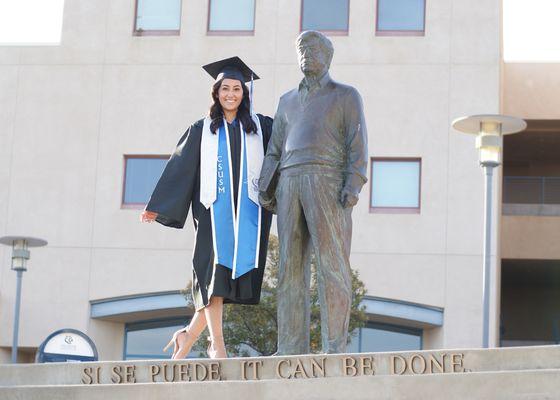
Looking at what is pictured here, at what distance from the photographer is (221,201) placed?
468 inches

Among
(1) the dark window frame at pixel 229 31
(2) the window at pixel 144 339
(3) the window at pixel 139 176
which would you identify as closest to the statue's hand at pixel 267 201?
(3) the window at pixel 139 176

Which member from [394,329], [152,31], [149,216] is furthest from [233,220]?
[152,31]

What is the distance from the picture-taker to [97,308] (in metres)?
29.0

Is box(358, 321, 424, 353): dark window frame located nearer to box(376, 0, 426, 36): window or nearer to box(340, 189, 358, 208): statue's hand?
box(376, 0, 426, 36): window

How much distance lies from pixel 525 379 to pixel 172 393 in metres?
2.50

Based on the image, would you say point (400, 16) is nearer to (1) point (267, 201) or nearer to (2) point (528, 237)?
(2) point (528, 237)

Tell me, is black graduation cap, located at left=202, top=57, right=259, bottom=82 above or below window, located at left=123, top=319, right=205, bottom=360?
above

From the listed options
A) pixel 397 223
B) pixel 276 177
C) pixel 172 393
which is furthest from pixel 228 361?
pixel 397 223

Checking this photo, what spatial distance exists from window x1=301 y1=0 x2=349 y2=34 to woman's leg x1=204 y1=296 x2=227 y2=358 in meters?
18.0

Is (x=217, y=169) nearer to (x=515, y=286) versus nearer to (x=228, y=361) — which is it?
(x=228, y=361)

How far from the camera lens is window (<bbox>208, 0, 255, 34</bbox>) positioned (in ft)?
96.9

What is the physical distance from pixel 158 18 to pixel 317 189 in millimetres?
19219

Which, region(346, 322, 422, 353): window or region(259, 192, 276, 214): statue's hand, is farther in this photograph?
region(346, 322, 422, 353): window

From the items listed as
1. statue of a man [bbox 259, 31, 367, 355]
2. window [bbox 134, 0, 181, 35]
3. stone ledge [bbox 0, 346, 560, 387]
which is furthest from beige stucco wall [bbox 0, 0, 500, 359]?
stone ledge [bbox 0, 346, 560, 387]
